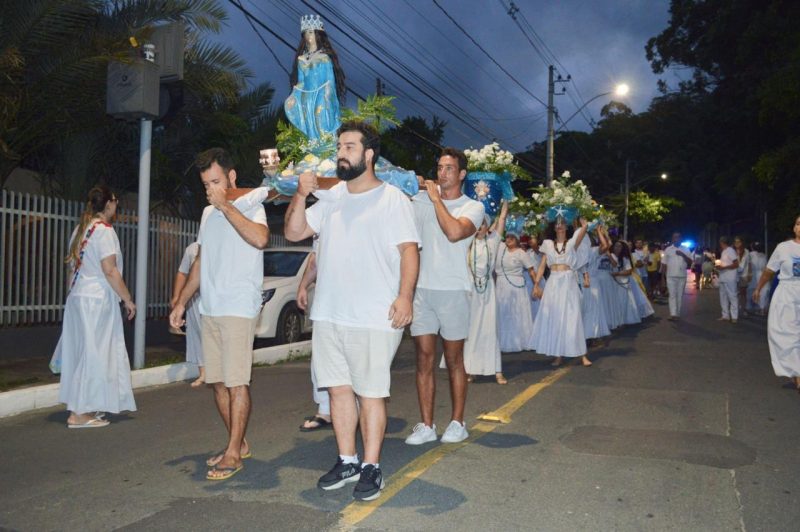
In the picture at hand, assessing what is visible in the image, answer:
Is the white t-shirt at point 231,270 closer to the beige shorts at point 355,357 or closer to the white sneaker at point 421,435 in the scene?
the beige shorts at point 355,357

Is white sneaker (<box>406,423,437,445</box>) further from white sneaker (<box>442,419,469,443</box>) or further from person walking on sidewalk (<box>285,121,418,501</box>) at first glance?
person walking on sidewalk (<box>285,121,418,501</box>)

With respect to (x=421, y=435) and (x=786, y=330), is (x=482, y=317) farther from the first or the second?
(x=786, y=330)

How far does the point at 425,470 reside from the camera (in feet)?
17.1

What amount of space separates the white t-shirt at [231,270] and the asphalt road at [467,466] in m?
1.07

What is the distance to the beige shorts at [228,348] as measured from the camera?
507cm

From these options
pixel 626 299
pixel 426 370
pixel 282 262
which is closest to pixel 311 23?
pixel 426 370

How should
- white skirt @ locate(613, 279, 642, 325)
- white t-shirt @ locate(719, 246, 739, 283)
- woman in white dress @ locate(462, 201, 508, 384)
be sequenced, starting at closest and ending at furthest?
woman in white dress @ locate(462, 201, 508, 384) < white skirt @ locate(613, 279, 642, 325) < white t-shirt @ locate(719, 246, 739, 283)

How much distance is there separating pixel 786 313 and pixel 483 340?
352 cm

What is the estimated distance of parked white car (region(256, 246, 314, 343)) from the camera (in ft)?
40.4

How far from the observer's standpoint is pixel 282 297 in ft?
41.4

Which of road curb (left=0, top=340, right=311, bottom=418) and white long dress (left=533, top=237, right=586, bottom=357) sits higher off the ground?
white long dress (left=533, top=237, right=586, bottom=357)

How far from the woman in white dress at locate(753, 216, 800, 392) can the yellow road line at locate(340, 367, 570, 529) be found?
303 centimetres

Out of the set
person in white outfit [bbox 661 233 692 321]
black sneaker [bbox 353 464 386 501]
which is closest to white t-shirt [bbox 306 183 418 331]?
Answer: black sneaker [bbox 353 464 386 501]

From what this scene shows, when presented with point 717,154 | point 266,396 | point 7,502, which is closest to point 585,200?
point 266,396
